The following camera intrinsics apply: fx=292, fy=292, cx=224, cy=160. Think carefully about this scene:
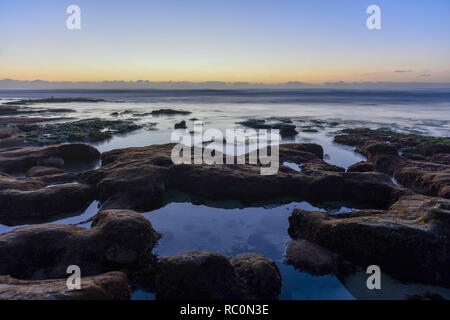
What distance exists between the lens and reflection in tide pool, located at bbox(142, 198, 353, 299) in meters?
8.98

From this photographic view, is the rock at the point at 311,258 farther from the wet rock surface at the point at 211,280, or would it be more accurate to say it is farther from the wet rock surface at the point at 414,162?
the wet rock surface at the point at 414,162

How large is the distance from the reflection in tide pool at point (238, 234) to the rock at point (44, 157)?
1209 cm

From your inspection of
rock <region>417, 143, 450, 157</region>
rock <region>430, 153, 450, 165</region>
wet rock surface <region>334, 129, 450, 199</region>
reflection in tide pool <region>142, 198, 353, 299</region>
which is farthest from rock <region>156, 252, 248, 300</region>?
rock <region>417, 143, 450, 157</region>

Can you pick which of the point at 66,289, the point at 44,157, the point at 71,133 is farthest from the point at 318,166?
the point at 71,133

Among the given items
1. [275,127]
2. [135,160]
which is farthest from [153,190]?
[275,127]

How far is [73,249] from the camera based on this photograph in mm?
9477

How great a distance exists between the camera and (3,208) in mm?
13680

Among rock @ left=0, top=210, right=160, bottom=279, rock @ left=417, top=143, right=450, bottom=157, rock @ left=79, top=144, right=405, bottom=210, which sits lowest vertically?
rock @ left=0, top=210, right=160, bottom=279

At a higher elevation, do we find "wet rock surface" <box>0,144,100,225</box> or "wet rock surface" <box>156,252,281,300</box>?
"wet rock surface" <box>0,144,100,225</box>

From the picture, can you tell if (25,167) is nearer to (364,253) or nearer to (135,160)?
(135,160)

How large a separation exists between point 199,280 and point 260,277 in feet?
5.91

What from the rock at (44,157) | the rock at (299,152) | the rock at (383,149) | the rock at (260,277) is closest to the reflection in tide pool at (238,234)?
the rock at (260,277)

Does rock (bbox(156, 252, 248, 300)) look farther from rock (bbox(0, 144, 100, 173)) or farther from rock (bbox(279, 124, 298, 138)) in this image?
rock (bbox(279, 124, 298, 138))

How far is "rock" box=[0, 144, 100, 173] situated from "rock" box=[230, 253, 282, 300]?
18.4 m
